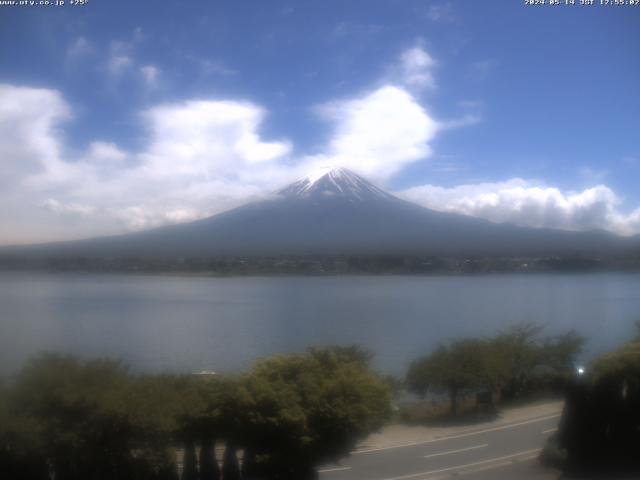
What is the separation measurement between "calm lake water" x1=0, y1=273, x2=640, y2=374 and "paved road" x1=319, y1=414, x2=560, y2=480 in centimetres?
276

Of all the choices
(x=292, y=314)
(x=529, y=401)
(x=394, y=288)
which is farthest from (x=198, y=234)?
(x=529, y=401)

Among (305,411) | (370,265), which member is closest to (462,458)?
(305,411)

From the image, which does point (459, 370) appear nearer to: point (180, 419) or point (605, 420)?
point (605, 420)

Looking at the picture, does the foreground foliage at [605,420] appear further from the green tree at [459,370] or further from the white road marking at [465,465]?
the green tree at [459,370]

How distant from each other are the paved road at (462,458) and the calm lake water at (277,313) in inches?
109

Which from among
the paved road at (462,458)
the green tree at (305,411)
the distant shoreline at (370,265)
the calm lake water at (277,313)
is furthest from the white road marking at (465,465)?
the distant shoreline at (370,265)

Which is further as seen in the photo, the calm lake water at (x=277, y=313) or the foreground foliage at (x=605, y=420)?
the calm lake water at (x=277, y=313)

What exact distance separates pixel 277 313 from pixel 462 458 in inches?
414

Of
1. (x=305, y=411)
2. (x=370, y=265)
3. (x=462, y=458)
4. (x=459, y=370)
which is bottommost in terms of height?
(x=462, y=458)

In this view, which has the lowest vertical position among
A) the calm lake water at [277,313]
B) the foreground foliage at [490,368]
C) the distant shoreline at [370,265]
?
the foreground foliage at [490,368]

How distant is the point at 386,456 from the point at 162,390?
2.80 metres

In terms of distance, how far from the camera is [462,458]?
6387 millimetres

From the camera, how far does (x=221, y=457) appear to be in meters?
6.16

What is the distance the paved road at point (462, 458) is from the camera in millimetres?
5949
